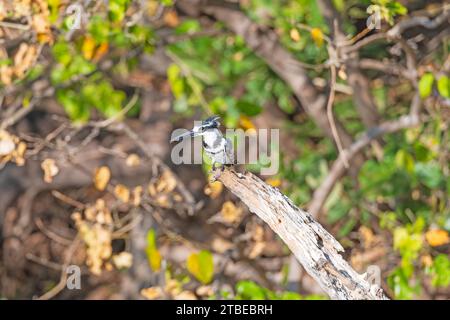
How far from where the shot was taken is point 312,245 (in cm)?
255

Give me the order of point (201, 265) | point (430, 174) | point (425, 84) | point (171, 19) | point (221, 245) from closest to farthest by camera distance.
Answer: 1. point (201, 265)
2. point (425, 84)
3. point (430, 174)
4. point (221, 245)
5. point (171, 19)

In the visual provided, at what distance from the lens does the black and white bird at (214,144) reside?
9.15 ft

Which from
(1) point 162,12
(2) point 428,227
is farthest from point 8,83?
(2) point 428,227

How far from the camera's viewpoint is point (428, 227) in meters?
4.25

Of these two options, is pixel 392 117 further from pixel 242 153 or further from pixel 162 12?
pixel 162 12

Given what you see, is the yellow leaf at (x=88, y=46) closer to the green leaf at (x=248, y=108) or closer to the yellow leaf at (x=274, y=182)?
the green leaf at (x=248, y=108)

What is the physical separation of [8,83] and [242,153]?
3.43ft

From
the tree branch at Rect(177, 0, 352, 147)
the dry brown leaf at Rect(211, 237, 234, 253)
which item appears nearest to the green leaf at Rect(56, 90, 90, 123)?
the tree branch at Rect(177, 0, 352, 147)

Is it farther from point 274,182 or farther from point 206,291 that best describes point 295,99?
point 206,291

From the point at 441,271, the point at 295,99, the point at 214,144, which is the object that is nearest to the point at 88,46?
the point at 214,144

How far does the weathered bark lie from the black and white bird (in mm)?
142

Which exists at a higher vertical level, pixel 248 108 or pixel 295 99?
pixel 295 99

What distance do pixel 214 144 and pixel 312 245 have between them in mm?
447

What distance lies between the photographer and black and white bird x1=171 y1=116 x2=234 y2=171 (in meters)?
2.79
